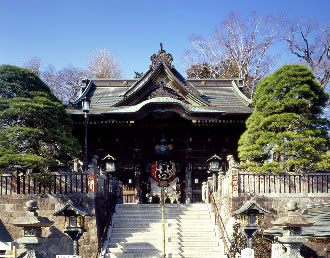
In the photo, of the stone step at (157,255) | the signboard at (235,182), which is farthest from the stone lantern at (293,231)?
the signboard at (235,182)

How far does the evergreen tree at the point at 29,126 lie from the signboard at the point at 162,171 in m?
6.21

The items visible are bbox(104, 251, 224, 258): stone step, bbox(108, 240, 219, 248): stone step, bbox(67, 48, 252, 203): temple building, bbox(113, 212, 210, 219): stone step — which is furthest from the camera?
bbox(67, 48, 252, 203): temple building

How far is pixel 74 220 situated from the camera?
12.0m

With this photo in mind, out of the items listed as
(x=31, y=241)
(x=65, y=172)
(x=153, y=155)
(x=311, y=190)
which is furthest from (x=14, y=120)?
(x=311, y=190)

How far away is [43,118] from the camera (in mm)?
14812

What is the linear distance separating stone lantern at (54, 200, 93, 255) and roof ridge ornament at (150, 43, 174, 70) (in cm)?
1083

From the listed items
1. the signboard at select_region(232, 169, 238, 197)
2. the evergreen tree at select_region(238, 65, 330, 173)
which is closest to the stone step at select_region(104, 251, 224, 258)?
the signboard at select_region(232, 169, 238, 197)

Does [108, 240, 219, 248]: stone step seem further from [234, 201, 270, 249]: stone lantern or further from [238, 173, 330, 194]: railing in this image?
[234, 201, 270, 249]: stone lantern

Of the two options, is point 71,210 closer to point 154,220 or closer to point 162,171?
point 154,220

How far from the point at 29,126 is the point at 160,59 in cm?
870

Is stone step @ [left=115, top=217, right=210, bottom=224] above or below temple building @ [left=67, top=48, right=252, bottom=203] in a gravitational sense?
below

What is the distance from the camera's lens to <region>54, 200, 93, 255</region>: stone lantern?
1173 cm

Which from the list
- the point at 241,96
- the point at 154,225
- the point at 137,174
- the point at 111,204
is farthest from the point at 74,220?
the point at 241,96

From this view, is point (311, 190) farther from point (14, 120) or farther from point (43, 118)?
point (14, 120)
